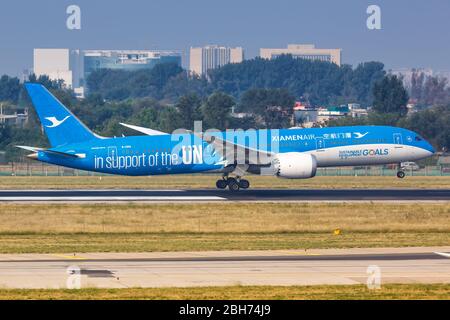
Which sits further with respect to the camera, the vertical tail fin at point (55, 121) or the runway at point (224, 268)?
the vertical tail fin at point (55, 121)

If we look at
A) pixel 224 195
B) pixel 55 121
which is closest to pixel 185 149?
pixel 224 195

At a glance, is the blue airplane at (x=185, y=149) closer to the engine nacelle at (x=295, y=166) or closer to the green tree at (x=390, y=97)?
the engine nacelle at (x=295, y=166)

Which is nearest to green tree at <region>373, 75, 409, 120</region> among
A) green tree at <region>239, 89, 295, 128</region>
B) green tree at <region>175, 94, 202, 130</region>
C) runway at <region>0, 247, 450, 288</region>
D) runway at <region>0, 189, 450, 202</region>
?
green tree at <region>239, 89, 295, 128</region>

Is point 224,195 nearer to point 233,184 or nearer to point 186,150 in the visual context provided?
point 233,184

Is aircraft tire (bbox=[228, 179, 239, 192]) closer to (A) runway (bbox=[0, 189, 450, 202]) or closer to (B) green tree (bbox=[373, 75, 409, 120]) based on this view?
(A) runway (bbox=[0, 189, 450, 202])

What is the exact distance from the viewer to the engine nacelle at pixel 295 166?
62594 millimetres

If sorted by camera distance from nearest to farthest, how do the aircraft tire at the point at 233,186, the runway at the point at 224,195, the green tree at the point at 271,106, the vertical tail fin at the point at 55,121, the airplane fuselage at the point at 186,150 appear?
the runway at the point at 224,195
the airplane fuselage at the point at 186,150
the vertical tail fin at the point at 55,121
the aircraft tire at the point at 233,186
the green tree at the point at 271,106

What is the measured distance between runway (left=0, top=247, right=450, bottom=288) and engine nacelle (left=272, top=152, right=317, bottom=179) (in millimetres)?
23807

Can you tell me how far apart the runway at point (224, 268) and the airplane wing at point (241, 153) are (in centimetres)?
2565

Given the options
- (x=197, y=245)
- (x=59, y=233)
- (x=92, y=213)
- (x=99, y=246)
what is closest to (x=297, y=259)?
(x=197, y=245)

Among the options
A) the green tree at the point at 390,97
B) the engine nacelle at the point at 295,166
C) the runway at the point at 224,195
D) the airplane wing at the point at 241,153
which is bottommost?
the runway at the point at 224,195

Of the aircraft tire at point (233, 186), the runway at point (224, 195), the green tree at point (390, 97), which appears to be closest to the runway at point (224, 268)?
the runway at point (224, 195)

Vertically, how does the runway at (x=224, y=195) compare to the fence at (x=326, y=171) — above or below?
below

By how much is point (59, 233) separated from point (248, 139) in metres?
20.8
